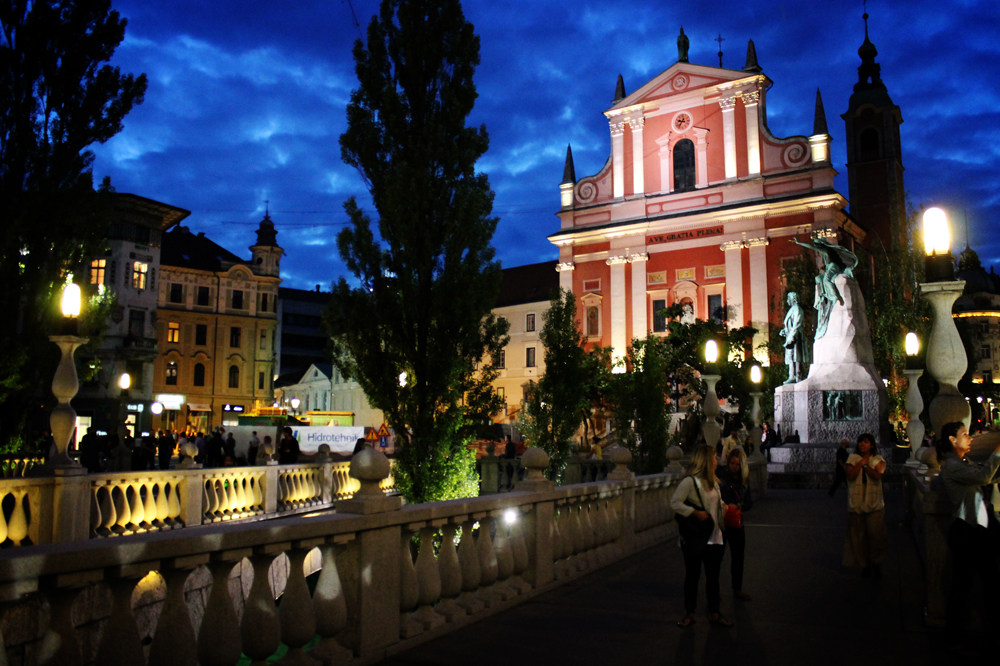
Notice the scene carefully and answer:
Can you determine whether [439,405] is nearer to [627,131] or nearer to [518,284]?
[627,131]

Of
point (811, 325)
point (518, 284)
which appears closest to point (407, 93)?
point (811, 325)

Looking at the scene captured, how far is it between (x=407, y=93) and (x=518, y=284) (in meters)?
48.3

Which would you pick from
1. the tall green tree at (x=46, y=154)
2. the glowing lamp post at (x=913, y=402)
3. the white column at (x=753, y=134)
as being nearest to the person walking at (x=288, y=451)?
the tall green tree at (x=46, y=154)

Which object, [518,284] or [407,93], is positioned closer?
[407,93]

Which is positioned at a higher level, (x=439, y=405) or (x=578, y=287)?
(x=578, y=287)

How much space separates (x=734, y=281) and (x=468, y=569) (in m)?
37.3

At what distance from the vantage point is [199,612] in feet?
31.4

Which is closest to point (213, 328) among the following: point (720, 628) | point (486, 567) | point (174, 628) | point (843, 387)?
point (843, 387)

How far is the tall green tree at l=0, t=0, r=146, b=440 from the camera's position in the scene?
43.5 ft

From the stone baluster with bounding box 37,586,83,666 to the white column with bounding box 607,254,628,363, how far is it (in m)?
41.2

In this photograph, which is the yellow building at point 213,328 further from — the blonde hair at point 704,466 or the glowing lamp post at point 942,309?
the glowing lamp post at point 942,309

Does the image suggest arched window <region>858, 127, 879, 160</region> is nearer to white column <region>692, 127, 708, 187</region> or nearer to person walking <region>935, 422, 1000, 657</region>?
white column <region>692, 127, 708, 187</region>

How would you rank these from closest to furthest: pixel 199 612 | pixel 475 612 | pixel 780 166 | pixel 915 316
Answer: pixel 475 612, pixel 199 612, pixel 915 316, pixel 780 166

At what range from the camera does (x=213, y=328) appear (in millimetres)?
56375
